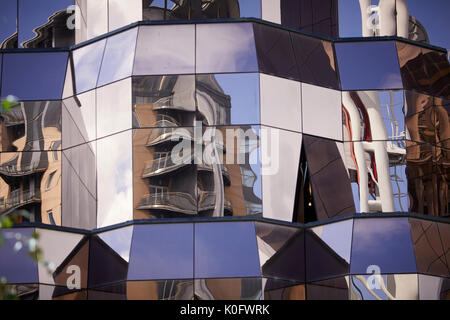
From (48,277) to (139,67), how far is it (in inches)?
264

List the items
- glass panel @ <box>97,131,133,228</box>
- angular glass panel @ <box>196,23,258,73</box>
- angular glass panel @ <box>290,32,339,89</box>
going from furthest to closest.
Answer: angular glass panel @ <box>290,32,339,89</box>
angular glass panel @ <box>196,23,258,73</box>
glass panel @ <box>97,131,133,228</box>

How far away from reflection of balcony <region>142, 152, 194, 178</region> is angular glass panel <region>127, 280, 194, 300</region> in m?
3.20

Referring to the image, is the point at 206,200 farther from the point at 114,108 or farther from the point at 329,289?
the point at 329,289

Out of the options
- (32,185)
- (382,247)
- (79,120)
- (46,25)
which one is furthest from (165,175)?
(46,25)

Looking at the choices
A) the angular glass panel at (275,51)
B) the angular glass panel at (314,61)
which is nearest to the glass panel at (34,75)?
the angular glass panel at (275,51)

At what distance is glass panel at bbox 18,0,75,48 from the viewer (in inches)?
1314

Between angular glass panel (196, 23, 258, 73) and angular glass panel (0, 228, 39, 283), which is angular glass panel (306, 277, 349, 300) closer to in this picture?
angular glass panel (196, 23, 258, 73)

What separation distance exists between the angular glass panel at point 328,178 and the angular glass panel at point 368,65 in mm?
2127

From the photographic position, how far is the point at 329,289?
2905 centimetres

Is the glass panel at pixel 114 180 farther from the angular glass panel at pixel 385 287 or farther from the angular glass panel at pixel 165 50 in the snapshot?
the angular glass panel at pixel 385 287

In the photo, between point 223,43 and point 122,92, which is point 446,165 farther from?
point 122,92

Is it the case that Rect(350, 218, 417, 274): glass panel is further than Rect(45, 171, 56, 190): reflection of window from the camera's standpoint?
No

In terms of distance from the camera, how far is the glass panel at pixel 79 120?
31.4 m

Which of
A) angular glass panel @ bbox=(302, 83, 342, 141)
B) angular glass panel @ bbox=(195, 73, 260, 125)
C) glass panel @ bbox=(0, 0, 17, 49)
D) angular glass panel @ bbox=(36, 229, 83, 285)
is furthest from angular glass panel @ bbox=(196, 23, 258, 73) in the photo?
glass panel @ bbox=(0, 0, 17, 49)
